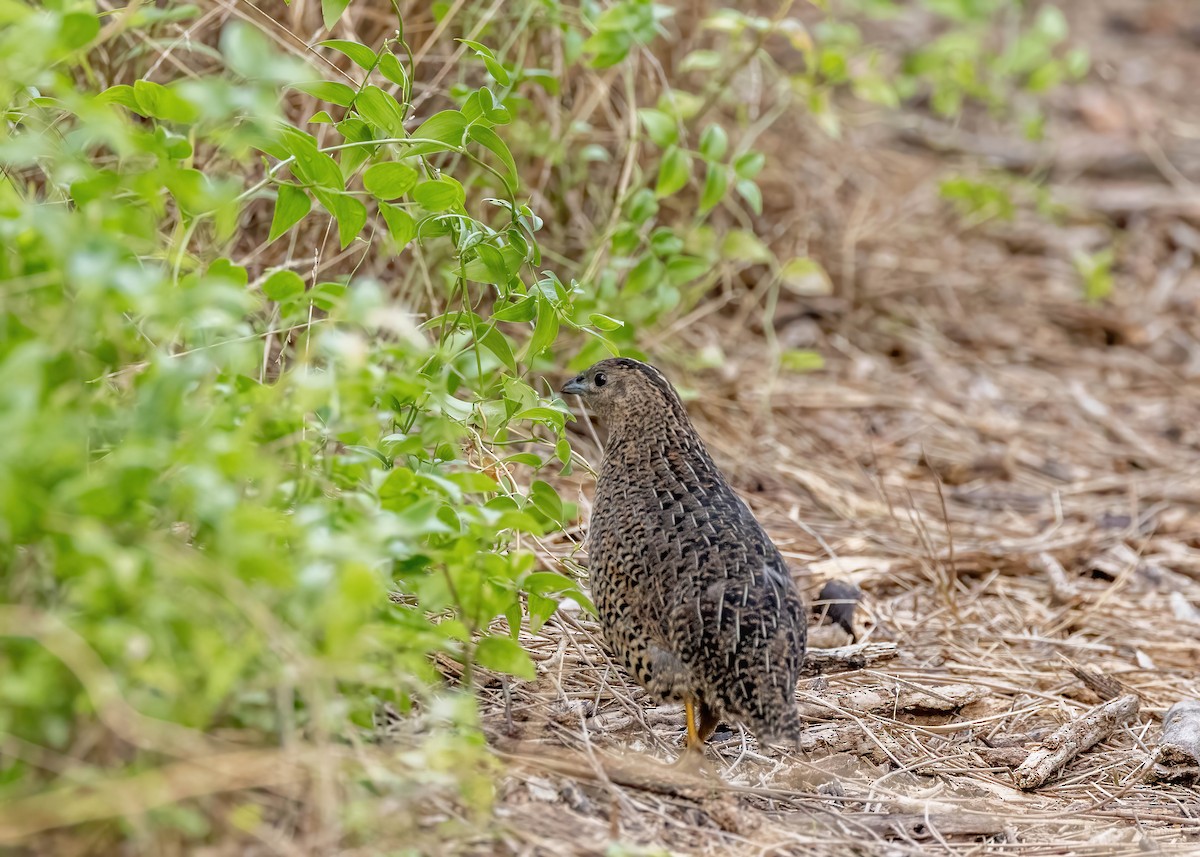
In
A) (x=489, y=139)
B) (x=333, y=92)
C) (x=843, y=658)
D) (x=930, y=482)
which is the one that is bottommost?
(x=930, y=482)

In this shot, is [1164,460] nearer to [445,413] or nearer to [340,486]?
[445,413]

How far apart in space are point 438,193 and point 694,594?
1.39 m

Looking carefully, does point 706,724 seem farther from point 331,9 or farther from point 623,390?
point 331,9

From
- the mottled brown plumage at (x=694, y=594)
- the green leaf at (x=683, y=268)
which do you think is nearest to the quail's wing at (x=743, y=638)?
the mottled brown plumage at (x=694, y=594)

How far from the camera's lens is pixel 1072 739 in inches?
172

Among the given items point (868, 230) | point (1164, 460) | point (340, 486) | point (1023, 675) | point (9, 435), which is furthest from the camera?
point (868, 230)

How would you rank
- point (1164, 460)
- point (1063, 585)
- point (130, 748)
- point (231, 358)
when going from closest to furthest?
1. point (130, 748)
2. point (231, 358)
3. point (1063, 585)
4. point (1164, 460)

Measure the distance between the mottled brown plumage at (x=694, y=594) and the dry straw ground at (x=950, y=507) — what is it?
230 mm

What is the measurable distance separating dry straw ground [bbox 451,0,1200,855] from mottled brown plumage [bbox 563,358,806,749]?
0.75 ft

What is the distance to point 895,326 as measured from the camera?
8.31 m

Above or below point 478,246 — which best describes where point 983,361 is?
below

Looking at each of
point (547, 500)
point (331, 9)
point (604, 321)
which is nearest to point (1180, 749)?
point (547, 500)

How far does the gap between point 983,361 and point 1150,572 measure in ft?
8.27

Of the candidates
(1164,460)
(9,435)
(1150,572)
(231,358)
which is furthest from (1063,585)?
(9,435)
